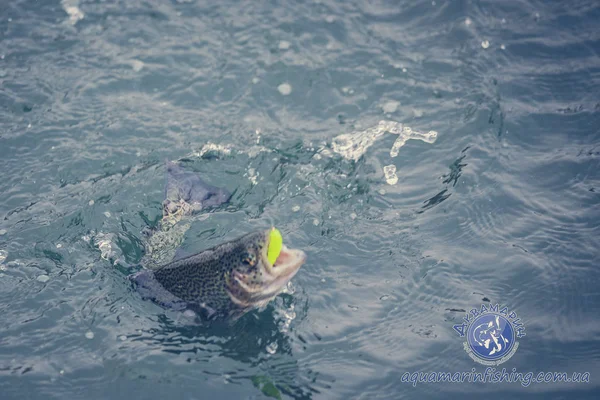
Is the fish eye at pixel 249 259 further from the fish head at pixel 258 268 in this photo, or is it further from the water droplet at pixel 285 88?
the water droplet at pixel 285 88

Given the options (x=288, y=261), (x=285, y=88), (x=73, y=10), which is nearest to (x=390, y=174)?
(x=285, y=88)

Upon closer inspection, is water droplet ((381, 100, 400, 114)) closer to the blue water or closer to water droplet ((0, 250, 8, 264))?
the blue water

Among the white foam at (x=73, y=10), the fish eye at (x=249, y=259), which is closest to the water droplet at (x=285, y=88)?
the white foam at (x=73, y=10)

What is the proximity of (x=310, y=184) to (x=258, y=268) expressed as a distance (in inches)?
87.1

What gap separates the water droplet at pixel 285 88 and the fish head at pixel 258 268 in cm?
385

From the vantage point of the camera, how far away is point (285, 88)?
321 inches

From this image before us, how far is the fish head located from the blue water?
72 centimetres

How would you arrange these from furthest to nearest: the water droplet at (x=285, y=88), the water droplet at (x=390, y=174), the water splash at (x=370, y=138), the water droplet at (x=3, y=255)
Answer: the water droplet at (x=285, y=88) < the water splash at (x=370, y=138) < the water droplet at (x=390, y=174) < the water droplet at (x=3, y=255)

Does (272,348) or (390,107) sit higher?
(390,107)

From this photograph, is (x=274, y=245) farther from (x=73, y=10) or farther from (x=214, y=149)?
(x=73, y=10)

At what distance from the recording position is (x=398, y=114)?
768cm

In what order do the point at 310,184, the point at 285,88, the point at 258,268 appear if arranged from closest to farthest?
the point at 258,268 → the point at 310,184 → the point at 285,88

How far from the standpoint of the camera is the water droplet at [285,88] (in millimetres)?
8117

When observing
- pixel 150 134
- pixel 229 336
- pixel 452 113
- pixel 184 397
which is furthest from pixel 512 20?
pixel 184 397
